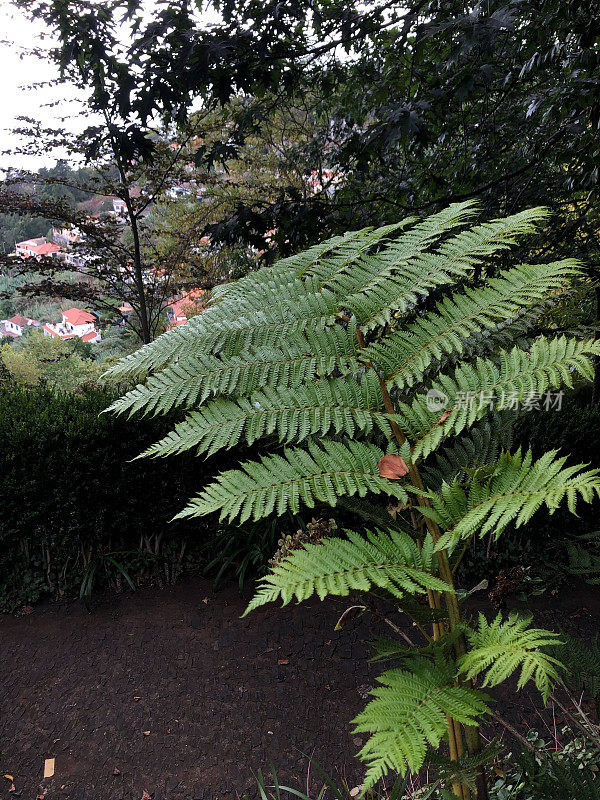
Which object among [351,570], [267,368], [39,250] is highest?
[39,250]

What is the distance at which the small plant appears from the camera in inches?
28.4

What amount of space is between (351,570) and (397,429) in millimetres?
354

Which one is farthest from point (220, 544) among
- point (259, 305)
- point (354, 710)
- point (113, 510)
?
point (259, 305)

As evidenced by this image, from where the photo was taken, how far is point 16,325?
36.9 ft

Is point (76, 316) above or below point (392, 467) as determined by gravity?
above

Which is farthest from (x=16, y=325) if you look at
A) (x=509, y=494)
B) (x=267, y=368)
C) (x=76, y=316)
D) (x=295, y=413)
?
(x=509, y=494)

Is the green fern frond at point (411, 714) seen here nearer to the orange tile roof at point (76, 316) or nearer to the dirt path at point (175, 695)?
the dirt path at point (175, 695)

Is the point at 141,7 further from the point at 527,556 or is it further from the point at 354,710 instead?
the point at 527,556

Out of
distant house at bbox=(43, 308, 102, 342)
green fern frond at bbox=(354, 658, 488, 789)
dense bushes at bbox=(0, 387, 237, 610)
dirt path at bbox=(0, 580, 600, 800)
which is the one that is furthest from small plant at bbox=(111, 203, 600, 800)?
distant house at bbox=(43, 308, 102, 342)

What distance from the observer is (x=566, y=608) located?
2.81 m

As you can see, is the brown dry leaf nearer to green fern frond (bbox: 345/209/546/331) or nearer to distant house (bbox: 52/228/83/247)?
green fern frond (bbox: 345/209/546/331)

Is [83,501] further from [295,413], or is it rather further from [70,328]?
[70,328]

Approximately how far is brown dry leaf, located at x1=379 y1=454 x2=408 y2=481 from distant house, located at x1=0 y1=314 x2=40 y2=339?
11096mm

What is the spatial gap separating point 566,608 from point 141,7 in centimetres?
376
